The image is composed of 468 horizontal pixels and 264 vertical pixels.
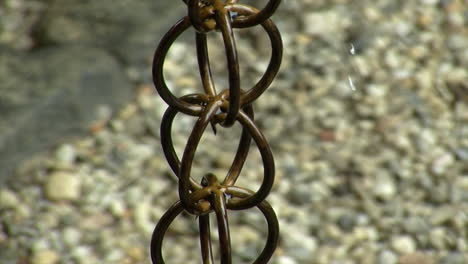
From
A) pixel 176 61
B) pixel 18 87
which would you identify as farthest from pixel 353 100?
pixel 18 87

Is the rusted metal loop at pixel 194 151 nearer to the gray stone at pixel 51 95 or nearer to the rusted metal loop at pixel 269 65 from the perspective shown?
the rusted metal loop at pixel 269 65

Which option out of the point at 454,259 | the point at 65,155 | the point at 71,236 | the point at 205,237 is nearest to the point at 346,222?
the point at 454,259

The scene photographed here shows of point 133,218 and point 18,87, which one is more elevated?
point 18,87

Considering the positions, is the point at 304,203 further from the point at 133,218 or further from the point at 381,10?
the point at 381,10

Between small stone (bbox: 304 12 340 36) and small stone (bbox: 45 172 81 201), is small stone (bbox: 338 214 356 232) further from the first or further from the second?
small stone (bbox: 304 12 340 36)

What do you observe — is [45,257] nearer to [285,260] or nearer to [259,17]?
[285,260]

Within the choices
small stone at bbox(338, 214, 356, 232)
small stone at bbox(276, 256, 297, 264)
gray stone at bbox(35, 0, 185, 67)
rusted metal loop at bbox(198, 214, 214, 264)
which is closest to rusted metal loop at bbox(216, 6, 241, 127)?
rusted metal loop at bbox(198, 214, 214, 264)
